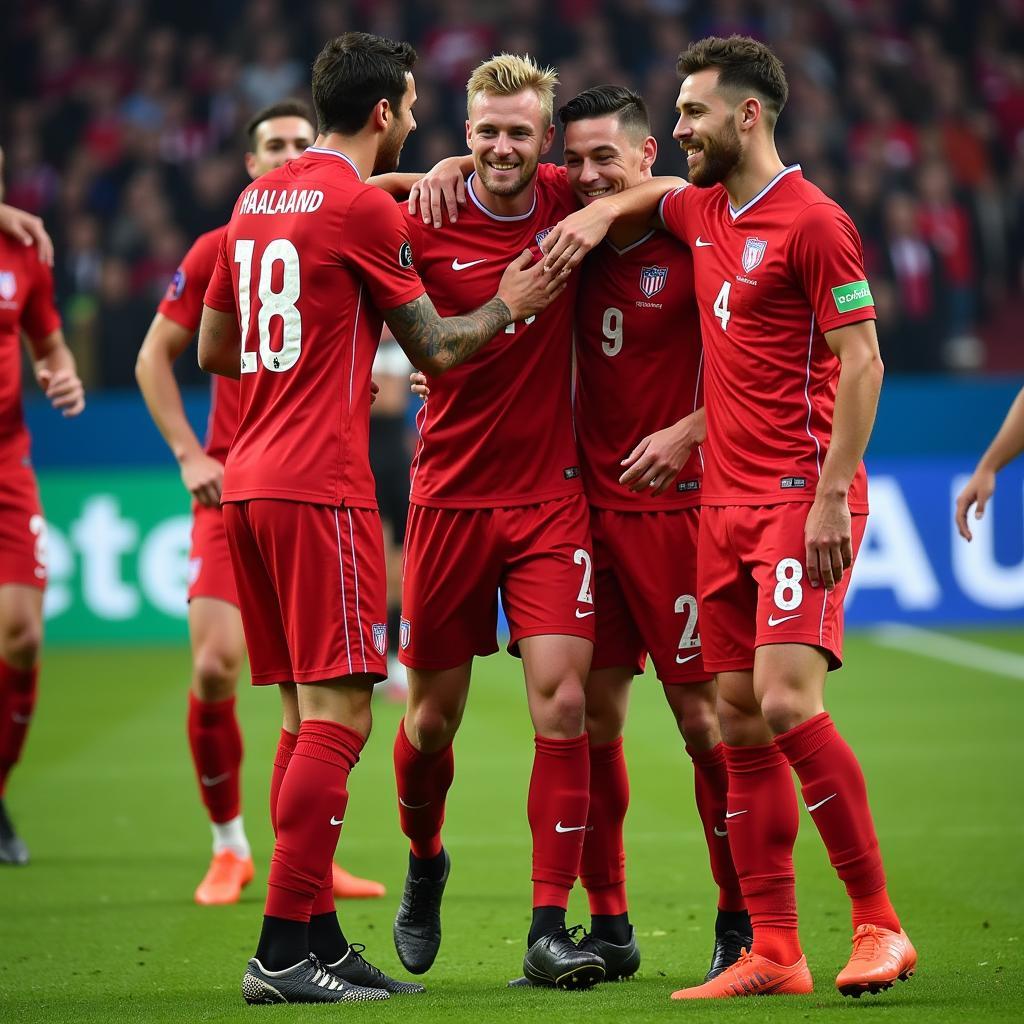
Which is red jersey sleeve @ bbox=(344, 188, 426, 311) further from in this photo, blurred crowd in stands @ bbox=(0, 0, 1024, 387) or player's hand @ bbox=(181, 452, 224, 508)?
blurred crowd in stands @ bbox=(0, 0, 1024, 387)

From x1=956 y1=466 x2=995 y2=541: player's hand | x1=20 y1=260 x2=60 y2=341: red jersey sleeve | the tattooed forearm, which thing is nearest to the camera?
the tattooed forearm

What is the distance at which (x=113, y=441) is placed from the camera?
44.8 feet

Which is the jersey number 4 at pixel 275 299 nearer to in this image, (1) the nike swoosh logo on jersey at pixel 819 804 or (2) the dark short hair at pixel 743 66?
(2) the dark short hair at pixel 743 66

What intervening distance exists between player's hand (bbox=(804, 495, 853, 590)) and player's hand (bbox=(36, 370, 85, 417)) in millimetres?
3603

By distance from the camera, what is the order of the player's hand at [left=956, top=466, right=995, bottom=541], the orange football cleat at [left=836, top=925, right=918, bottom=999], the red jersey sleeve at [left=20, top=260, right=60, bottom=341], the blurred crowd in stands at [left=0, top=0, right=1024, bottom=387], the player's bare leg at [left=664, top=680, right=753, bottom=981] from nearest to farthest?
the orange football cleat at [left=836, top=925, right=918, bottom=999] < the player's bare leg at [left=664, top=680, right=753, bottom=981] < the player's hand at [left=956, top=466, right=995, bottom=541] < the red jersey sleeve at [left=20, top=260, right=60, bottom=341] < the blurred crowd in stands at [left=0, top=0, right=1024, bottom=387]

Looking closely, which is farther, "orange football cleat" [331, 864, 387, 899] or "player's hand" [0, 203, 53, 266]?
"player's hand" [0, 203, 53, 266]

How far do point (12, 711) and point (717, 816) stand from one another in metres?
3.19

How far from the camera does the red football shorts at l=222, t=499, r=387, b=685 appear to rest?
4.34 m

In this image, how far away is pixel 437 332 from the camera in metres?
4.49

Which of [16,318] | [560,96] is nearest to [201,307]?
[16,318]

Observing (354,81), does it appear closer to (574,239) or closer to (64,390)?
(574,239)

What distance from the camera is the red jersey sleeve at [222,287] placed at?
15.0 ft

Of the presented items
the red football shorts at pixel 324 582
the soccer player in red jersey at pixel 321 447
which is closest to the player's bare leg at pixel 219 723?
the soccer player in red jersey at pixel 321 447

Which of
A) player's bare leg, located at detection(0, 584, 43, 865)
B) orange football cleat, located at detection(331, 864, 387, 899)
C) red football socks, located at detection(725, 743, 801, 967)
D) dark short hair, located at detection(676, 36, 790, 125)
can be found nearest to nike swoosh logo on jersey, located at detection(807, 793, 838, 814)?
red football socks, located at detection(725, 743, 801, 967)
